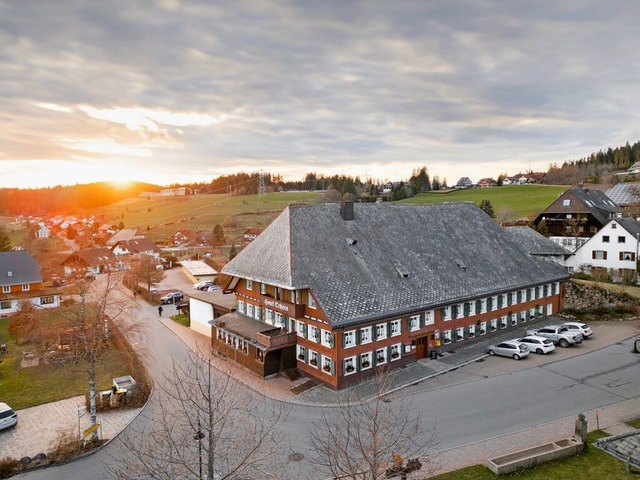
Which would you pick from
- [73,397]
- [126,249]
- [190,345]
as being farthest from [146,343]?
[126,249]

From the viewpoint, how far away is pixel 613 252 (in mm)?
56062

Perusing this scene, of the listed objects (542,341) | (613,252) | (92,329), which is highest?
(613,252)

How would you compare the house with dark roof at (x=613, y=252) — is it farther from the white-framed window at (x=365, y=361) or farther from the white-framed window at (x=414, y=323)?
the white-framed window at (x=365, y=361)

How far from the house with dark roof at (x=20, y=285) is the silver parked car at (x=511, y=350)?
182 feet

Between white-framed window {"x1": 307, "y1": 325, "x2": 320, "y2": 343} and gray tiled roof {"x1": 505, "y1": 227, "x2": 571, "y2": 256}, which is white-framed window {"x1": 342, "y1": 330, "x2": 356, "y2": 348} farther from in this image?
gray tiled roof {"x1": 505, "y1": 227, "x2": 571, "y2": 256}

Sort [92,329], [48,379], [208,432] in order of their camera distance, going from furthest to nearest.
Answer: [48,379]
[92,329]
[208,432]

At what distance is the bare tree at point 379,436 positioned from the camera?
54.5 feet

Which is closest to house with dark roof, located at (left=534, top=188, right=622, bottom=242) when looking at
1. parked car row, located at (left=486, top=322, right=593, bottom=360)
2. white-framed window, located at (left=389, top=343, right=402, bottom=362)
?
parked car row, located at (left=486, top=322, right=593, bottom=360)

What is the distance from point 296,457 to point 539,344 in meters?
22.6

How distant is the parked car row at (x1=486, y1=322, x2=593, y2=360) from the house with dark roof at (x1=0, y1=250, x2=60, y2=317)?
56.1m

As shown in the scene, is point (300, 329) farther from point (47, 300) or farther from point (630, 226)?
point (630, 226)

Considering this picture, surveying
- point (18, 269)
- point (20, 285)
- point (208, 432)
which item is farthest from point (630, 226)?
point (18, 269)

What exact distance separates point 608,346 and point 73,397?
4032 cm

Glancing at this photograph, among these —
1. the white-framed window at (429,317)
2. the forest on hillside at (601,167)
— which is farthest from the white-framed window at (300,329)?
the forest on hillside at (601,167)
